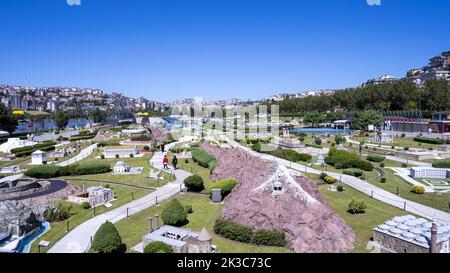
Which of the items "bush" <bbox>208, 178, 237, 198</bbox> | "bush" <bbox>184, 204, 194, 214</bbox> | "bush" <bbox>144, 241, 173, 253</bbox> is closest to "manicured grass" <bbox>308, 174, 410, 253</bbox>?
"bush" <bbox>208, 178, 237, 198</bbox>

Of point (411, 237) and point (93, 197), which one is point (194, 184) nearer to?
point (93, 197)

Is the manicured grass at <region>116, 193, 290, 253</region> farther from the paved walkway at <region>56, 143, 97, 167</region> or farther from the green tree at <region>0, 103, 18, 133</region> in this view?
the green tree at <region>0, 103, 18, 133</region>

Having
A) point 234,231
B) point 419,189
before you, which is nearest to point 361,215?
point 419,189

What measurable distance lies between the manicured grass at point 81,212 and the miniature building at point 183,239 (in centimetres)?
582

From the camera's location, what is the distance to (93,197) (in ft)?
85.7

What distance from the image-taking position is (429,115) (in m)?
85.8

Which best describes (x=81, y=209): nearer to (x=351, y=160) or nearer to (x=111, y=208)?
(x=111, y=208)

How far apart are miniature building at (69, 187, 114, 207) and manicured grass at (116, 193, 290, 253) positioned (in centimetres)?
473

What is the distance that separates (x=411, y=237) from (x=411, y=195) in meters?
13.9

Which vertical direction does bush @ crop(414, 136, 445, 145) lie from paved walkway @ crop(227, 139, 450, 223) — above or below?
above

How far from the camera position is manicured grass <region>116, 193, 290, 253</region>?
57.4ft
